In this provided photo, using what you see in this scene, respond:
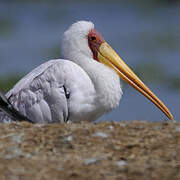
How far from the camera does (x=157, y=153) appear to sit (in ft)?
21.1

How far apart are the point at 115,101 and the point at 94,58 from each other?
960 millimetres

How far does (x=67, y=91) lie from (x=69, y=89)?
0.14 ft

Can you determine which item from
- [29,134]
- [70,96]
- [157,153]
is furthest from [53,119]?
[157,153]

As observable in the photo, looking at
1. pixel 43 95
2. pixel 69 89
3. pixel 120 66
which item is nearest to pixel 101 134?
pixel 69 89

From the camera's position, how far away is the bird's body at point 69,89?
9.23m

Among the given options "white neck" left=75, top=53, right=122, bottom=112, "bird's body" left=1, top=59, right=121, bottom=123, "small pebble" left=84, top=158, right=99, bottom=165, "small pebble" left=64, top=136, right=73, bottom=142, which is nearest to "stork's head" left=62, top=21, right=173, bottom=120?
"white neck" left=75, top=53, right=122, bottom=112

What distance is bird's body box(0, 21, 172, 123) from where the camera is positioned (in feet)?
30.3

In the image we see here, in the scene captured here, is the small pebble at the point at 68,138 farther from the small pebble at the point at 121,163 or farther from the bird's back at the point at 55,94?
the bird's back at the point at 55,94

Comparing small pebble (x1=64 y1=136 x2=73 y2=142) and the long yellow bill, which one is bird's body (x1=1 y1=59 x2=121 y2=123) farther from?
small pebble (x1=64 y1=136 x2=73 y2=142)

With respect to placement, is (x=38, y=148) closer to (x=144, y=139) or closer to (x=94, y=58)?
(x=144, y=139)

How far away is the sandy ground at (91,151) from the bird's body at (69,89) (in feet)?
6.18

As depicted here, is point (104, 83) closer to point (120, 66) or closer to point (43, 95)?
point (120, 66)

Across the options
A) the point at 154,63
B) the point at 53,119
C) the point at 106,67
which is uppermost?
the point at 106,67

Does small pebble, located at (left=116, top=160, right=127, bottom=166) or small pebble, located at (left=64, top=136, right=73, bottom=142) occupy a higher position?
small pebble, located at (left=64, top=136, right=73, bottom=142)
